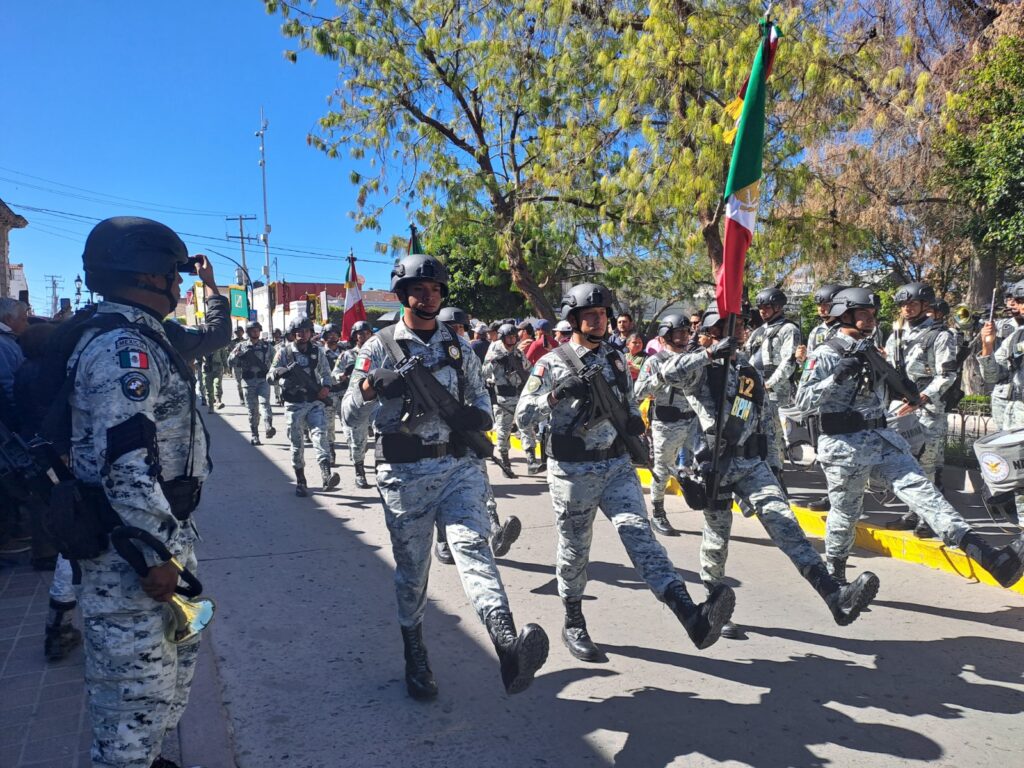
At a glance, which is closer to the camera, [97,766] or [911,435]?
[97,766]

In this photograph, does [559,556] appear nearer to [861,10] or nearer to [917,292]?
[917,292]

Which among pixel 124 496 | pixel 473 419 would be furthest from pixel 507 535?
pixel 124 496

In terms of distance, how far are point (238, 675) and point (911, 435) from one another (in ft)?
18.8

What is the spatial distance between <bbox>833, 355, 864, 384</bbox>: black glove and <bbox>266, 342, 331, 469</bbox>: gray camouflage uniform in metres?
5.84

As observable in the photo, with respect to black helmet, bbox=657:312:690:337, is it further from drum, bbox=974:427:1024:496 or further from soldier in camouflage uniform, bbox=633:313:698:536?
drum, bbox=974:427:1024:496

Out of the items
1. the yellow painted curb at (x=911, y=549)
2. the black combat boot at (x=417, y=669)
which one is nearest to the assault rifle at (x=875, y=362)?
the yellow painted curb at (x=911, y=549)

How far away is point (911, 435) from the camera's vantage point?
20.9 feet

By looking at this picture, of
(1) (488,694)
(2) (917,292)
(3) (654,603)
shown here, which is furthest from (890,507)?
(1) (488,694)

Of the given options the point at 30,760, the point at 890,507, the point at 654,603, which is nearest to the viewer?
the point at 30,760

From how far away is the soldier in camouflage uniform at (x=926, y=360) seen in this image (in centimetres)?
627

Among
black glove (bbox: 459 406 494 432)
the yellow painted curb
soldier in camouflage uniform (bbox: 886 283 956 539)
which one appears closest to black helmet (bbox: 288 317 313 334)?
the yellow painted curb

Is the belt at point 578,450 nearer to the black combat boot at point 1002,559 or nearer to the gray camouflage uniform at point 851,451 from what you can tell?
the gray camouflage uniform at point 851,451

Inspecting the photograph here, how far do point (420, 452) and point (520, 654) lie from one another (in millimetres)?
1163

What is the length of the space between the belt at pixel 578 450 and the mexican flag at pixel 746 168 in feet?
Result: 3.79
